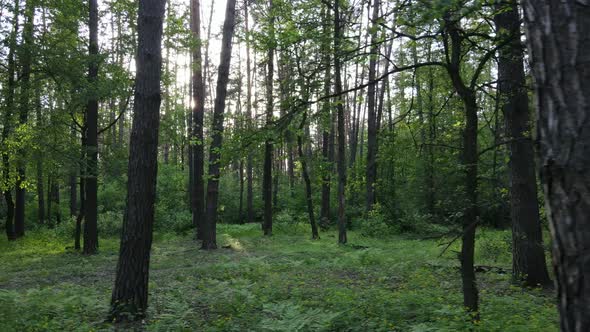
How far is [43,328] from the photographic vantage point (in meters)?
5.80

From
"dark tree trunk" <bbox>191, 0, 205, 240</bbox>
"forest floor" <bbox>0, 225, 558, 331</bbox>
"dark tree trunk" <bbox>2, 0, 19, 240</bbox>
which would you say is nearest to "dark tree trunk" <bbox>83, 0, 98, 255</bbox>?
"forest floor" <bbox>0, 225, 558, 331</bbox>

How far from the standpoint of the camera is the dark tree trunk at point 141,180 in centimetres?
645

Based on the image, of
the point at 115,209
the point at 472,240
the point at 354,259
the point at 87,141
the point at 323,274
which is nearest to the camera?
the point at 472,240

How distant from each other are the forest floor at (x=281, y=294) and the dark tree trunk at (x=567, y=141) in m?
2.84

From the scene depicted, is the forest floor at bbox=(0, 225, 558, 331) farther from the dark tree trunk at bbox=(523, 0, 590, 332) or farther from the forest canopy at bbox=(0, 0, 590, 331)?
the dark tree trunk at bbox=(523, 0, 590, 332)

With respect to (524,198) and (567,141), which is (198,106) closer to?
(524,198)

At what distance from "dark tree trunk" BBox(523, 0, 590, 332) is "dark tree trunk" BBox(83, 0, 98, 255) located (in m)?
15.1

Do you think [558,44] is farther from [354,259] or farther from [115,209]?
[115,209]

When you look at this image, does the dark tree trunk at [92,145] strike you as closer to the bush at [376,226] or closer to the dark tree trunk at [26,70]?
Result: the dark tree trunk at [26,70]

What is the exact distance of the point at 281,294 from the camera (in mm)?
7777

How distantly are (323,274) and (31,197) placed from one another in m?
27.2

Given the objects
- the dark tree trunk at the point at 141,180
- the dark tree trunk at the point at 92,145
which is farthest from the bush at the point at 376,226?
the dark tree trunk at the point at 141,180

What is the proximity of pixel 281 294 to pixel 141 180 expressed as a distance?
125 inches

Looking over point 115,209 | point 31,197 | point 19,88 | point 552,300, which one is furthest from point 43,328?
point 31,197
